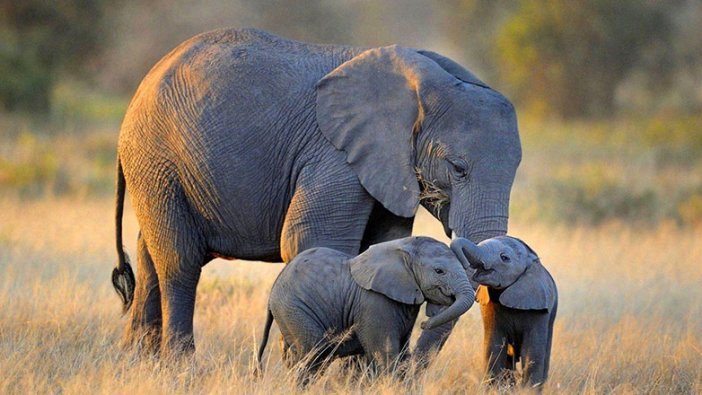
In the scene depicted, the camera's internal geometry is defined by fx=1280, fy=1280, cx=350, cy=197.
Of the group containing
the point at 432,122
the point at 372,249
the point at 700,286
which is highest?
the point at 432,122

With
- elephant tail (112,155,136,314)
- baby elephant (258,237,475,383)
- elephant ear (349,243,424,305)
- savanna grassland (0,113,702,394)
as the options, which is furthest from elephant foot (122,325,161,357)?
elephant ear (349,243,424,305)

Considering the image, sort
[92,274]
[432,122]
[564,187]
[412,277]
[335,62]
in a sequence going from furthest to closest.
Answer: [564,187], [92,274], [335,62], [432,122], [412,277]

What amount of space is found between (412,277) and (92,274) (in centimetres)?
553

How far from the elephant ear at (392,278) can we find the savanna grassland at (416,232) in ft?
1.39

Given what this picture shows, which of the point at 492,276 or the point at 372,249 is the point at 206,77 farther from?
the point at 492,276

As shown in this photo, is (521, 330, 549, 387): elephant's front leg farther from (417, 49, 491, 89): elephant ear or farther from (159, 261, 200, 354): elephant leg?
(159, 261, 200, 354): elephant leg

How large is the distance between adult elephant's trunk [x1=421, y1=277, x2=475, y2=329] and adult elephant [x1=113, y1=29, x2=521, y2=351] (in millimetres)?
690

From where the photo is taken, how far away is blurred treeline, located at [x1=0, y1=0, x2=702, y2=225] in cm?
1730

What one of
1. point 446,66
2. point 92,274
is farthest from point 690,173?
point 446,66

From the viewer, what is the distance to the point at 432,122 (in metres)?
7.09

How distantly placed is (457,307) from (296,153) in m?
1.74

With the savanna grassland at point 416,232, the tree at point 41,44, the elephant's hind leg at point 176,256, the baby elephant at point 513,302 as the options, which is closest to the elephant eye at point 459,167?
the baby elephant at point 513,302

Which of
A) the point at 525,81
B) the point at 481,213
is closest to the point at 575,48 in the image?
the point at 525,81

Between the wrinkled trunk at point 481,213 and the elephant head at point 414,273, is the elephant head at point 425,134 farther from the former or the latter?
the elephant head at point 414,273
